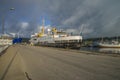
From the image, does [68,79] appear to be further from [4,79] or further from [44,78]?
[4,79]

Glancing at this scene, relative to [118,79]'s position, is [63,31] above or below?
above

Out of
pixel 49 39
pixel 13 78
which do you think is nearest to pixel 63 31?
pixel 49 39

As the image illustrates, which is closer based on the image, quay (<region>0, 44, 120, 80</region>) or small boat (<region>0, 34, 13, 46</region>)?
quay (<region>0, 44, 120, 80</region>)

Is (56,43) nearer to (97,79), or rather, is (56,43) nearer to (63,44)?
(63,44)

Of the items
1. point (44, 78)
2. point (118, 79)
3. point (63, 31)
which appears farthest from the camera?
point (63, 31)

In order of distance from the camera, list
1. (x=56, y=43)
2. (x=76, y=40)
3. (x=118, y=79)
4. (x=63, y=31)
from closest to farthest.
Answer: (x=118, y=79) → (x=76, y=40) → (x=56, y=43) → (x=63, y=31)

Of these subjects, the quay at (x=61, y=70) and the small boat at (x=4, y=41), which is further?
the small boat at (x=4, y=41)

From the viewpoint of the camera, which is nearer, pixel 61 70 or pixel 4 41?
pixel 61 70

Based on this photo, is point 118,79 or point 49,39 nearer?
point 118,79

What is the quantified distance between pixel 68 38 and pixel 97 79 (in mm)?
53198

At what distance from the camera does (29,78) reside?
956 cm

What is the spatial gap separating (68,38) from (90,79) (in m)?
53.1

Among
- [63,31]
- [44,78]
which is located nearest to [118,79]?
[44,78]

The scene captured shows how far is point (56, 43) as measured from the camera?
6931cm
